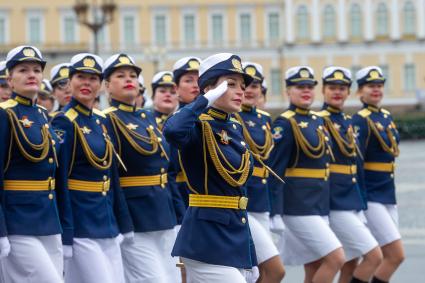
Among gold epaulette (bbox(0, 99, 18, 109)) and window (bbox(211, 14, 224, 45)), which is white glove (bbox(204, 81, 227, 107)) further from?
window (bbox(211, 14, 224, 45))

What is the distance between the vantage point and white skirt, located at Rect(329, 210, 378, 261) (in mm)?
10234

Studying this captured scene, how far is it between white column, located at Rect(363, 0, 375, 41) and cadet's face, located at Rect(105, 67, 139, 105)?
68.5 meters

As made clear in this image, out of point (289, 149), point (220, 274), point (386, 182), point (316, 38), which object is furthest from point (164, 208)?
point (316, 38)

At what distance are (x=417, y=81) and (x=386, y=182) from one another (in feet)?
218

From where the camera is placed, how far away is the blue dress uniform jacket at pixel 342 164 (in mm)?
10516

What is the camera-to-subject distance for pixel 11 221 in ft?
25.0

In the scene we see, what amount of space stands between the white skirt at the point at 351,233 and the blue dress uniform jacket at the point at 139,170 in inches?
80.0

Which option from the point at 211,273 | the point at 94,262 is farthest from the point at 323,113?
the point at 211,273

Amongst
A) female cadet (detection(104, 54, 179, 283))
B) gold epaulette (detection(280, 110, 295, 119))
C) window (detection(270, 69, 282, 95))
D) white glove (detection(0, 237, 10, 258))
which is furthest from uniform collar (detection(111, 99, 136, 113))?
window (detection(270, 69, 282, 95))

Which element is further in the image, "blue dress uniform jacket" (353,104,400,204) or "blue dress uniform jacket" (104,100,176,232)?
"blue dress uniform jacket" (353,104,400,204)

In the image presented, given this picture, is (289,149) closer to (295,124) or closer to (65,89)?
(295,124)

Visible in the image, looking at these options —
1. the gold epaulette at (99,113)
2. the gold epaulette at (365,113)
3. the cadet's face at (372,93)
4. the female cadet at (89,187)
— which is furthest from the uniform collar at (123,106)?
the cadet's face at (372,93)

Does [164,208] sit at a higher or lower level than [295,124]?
lower

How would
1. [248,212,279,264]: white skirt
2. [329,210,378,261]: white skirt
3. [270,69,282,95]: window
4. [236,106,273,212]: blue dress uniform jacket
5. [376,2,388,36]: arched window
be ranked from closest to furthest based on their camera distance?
[248,212,279,264]: white skirt → [236,106,273,212]: blue dress uniform jacket → [329,210,378,261]: white skirt → [270,69,282,95]: window → [376,2,388,36]: arched window
